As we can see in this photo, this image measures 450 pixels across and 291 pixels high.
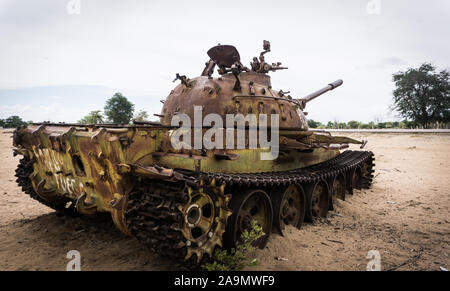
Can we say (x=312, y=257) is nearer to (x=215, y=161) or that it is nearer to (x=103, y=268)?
(x=215, y=161)

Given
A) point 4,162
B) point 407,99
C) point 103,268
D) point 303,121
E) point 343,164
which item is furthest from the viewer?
point 407,99

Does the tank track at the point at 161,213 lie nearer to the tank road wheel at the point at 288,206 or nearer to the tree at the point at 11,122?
the tank road wheel at the point at 288,206

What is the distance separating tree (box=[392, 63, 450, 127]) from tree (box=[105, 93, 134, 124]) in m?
28.6

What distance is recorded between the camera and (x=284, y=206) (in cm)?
640

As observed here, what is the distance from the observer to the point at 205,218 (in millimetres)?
4492

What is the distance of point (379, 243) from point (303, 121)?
2980mm

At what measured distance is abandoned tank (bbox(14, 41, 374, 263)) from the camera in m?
4.13
